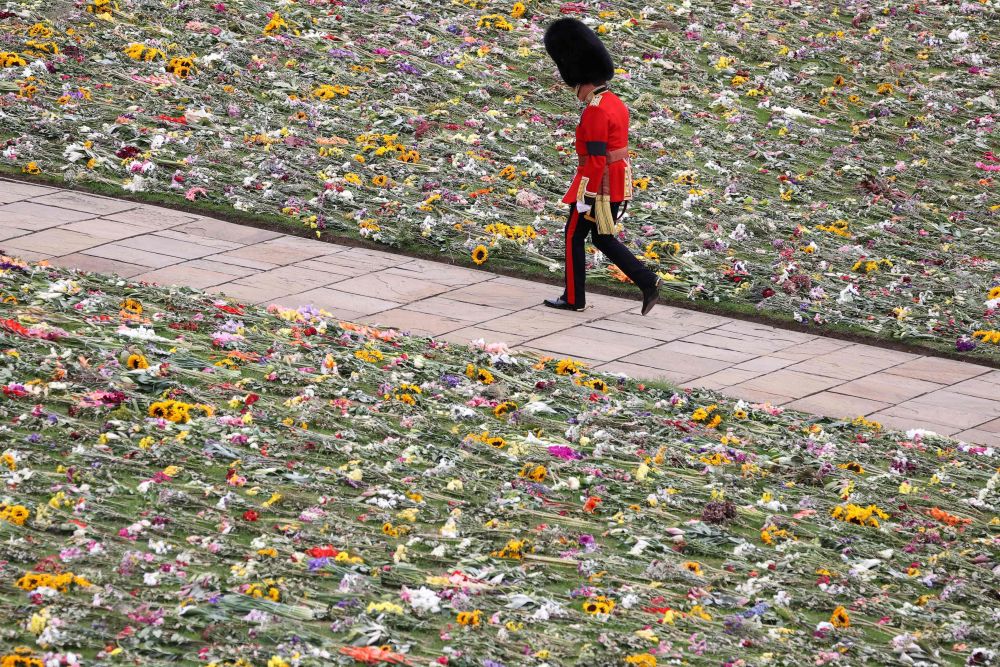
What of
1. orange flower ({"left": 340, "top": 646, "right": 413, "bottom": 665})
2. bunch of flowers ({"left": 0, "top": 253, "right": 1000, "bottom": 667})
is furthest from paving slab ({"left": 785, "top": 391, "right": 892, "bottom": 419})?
orange flower ({"left": 340, "top": 646, "right": 413, "bottom": 665})

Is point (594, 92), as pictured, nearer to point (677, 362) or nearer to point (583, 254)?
point (583, 254)

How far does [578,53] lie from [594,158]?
0.60m

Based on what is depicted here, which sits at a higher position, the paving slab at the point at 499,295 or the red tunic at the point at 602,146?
the red tunic at the point at 602,146

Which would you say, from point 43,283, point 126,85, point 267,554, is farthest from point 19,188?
point 267,554

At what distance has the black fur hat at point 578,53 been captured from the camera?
791cm

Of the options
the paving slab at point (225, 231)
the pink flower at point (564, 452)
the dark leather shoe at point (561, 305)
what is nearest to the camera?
the pink flower at point (564, 452)

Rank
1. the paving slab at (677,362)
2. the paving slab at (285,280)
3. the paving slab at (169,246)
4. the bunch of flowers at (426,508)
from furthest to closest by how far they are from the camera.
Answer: the paving slab at (169,246) < the paving slab at (285,280) < the paving slab at (677,362) < the bunch of flowers at (426,508)

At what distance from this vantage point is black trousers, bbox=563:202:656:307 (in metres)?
8.20

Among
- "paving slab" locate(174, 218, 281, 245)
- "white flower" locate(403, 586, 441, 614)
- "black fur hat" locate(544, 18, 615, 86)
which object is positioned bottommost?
"white flower" locate(403, 586, 441, 614)

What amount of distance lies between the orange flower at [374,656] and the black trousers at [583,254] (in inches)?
165

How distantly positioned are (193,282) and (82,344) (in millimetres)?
1671

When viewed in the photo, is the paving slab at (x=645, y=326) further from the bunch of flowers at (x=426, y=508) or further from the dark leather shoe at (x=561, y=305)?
the bunch of flowers at (x=426, y=508)

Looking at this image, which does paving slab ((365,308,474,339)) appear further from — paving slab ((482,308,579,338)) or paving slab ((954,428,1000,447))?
paving slab ((954,428,1000,447))

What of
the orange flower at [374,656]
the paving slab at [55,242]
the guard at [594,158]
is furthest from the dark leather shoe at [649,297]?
the orange flower at [374,656]
